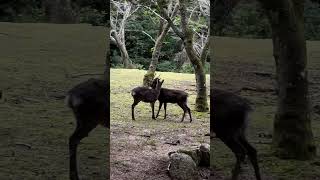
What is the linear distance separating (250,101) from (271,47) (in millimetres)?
409

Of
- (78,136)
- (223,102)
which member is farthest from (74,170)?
(223,102)

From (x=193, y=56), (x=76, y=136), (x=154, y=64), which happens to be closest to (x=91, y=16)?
(x=76, y=136)

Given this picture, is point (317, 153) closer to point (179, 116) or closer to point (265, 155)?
point (265, 155)

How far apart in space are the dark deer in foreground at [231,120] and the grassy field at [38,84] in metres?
0.88

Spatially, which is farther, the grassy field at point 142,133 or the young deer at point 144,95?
the young deer at point 144,95

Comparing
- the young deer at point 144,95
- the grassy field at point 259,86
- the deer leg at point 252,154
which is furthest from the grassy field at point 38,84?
the young deer at point 144,95

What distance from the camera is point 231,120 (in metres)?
3.26

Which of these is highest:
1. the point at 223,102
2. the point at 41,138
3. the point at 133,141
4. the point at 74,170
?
the point at 223,102

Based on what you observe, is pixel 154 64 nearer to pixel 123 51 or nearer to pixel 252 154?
pixel 123 51

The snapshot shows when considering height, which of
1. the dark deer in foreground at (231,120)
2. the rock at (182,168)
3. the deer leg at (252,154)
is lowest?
the rock at (182,168)

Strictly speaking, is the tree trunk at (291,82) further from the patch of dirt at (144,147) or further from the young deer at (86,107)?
the patch of dirt at (144,147)

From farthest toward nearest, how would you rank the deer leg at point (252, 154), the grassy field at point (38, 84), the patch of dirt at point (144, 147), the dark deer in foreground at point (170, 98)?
the dark deer in foreground at point (170, 98), the patch of dirt at point (144, 147), the deer leg at point (252, 154), the grassy field at point (38, 84)

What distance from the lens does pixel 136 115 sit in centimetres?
809

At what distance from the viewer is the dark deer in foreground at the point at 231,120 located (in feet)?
10.6
